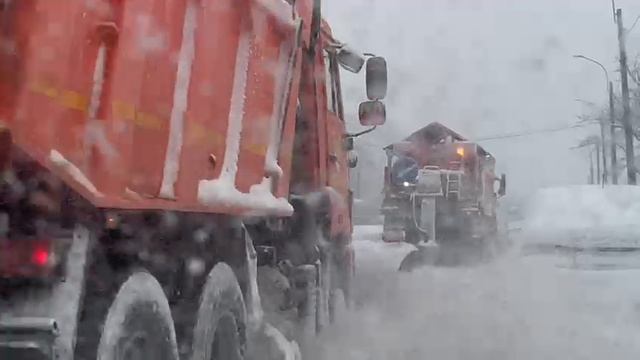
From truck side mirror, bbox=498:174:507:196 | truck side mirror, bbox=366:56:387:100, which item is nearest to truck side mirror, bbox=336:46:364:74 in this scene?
truck side mirror, bbox=366:56:387:100

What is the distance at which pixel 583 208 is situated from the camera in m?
24.0

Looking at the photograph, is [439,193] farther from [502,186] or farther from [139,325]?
[139,325]

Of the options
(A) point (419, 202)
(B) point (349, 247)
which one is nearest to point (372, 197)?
(A) point (419, 202)

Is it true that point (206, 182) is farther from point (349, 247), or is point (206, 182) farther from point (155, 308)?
point (349, 247)

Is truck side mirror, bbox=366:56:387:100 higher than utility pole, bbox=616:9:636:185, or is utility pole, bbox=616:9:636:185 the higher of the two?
utility pole, bbox=616:9:636:185

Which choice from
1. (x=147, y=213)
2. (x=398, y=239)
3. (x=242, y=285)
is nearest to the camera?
(x=147, y=213)

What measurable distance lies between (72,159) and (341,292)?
6.08 meters

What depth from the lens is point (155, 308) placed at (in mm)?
3979

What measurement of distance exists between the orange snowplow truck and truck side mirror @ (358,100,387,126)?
2068 mm

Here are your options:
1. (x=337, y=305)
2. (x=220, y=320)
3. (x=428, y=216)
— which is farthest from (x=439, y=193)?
(x=220, y=320)

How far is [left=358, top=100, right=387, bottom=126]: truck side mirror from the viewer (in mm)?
9023

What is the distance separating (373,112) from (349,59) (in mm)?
546

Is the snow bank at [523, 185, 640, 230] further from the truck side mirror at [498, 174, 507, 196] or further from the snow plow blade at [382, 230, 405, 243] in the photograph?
the truck side mirror at [498, 174, 507, 196]

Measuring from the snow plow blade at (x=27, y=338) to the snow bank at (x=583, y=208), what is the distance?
A: 2022 cm
